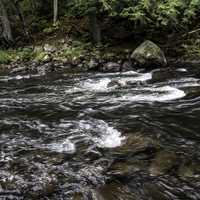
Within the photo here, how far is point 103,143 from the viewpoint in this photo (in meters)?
6.34

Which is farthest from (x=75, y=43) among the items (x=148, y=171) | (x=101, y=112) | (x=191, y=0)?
(x=148, y=171)

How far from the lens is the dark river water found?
4895mm

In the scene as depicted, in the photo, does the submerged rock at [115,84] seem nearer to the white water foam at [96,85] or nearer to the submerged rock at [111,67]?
the white water foam at [96,85]

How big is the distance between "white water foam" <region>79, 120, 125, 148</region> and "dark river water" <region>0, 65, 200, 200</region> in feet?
0.06

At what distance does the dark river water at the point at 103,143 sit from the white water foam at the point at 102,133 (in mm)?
17

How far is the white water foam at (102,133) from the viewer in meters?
6.34

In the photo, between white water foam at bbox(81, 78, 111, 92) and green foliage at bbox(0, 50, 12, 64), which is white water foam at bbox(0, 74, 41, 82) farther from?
white water foam at bbox(81, 78, 111, 92)

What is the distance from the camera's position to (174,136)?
6645 millimetres

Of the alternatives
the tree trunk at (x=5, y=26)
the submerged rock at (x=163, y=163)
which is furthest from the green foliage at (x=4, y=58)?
the submerged rock at (x=163, y=163)

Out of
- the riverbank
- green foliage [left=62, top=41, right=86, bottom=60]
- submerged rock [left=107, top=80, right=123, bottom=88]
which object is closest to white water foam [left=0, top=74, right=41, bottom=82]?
the riverbank

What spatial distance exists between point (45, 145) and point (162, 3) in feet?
38.6

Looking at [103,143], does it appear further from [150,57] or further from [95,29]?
[95,29]

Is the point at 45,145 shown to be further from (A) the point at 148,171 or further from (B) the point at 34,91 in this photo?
(B) the point at 34,91

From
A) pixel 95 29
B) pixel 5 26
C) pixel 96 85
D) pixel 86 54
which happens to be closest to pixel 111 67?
pixel 86 54
